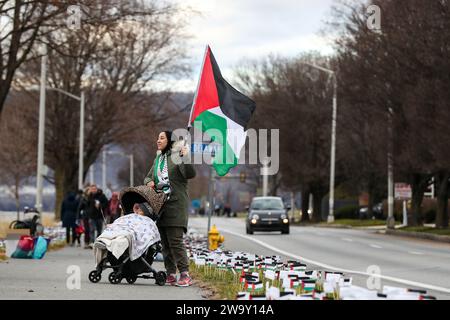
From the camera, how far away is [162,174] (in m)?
15.0

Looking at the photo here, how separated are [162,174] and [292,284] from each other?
2922 mm

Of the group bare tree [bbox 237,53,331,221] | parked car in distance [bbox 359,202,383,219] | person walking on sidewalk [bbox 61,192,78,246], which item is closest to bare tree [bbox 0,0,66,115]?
person walking on sidewalk [bbox 61,192,78,246]

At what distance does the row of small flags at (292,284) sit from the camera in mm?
10901

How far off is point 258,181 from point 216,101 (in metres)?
94.9

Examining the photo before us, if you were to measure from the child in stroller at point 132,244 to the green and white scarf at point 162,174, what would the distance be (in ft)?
1.07

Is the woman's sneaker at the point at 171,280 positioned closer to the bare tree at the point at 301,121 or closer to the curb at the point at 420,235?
the curb at the point at 420,235

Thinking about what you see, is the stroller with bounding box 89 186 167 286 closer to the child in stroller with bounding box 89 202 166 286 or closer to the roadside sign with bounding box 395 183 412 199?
the child in stroller with bounding box 89 202 166 286

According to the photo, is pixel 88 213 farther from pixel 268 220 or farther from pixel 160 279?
pixel 160 279

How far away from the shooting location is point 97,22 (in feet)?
104

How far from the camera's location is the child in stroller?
14719 mm

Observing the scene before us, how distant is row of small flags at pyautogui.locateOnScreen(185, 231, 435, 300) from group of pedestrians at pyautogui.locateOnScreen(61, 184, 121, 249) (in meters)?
13.2

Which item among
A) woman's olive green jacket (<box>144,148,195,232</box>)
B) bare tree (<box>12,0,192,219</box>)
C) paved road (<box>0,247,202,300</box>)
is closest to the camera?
paved road (<box>0,247,202,300</box>)

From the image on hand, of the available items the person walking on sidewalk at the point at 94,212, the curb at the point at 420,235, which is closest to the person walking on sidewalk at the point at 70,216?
the person walking on sidewalk at the point at 94,212
